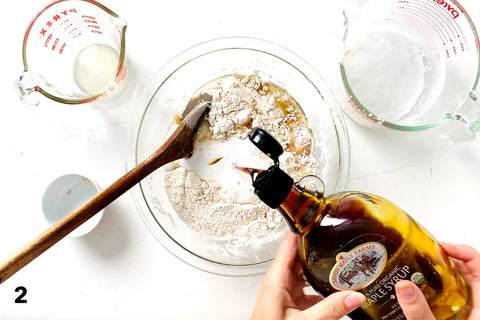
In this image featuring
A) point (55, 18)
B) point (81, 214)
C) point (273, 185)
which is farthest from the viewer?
point (55, 18)

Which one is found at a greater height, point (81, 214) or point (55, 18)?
point (55, 18)

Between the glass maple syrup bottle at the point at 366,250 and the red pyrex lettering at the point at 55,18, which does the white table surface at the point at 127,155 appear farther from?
the glass maple syrup bottle at the point at 366,250

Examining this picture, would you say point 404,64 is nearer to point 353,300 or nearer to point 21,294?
point 353,300

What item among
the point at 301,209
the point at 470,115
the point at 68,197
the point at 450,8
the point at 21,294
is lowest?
the point at 21,294

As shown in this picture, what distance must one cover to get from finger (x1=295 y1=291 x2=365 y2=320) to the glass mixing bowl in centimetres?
23

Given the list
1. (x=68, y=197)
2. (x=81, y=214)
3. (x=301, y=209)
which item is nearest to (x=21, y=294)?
(x=68, y=197)

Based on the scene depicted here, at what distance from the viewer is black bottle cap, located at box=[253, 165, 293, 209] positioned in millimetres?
608

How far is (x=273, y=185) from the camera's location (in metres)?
0.61

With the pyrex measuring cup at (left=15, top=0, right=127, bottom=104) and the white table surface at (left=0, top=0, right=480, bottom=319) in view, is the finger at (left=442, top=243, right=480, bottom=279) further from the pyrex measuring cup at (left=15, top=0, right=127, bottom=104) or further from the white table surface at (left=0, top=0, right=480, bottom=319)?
the pyrex measuring cup at (left=15, top=0, right=127, bottom=104)

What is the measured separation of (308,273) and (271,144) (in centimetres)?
27

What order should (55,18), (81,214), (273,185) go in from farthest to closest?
(55,18) → (81,214) → (273,185)

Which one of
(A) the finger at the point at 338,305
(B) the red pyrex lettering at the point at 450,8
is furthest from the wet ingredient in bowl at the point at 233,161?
(B) the red pyrex lettering at the point at 450,8

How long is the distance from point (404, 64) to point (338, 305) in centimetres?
56

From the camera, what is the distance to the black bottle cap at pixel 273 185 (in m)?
0.61
